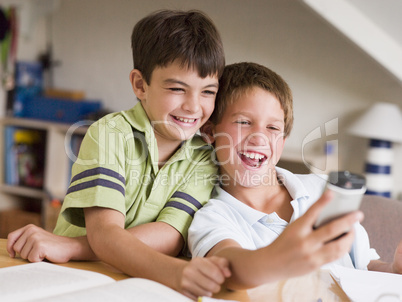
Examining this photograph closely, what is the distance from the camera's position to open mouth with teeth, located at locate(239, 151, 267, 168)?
1030 millimetres

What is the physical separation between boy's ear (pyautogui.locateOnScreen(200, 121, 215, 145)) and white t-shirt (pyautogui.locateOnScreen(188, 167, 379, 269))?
0.37ft

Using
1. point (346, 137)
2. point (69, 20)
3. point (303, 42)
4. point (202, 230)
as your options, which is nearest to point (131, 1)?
point (69, 20)

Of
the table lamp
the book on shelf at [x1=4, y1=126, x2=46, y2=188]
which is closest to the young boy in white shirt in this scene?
the table lamp

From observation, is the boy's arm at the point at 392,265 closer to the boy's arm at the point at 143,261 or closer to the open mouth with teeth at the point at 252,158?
the open mouth with teeth at the point at 252,158

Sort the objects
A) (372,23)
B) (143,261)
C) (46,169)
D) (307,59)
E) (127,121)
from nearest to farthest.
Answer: (143,261) → (127,121) → (372,23) → (307,59) → (46,169)

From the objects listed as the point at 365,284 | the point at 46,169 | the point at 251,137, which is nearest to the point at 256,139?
the point at 251,137

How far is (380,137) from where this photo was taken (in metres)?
2.36

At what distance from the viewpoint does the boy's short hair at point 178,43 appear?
101 cm

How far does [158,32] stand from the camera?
1052 mm

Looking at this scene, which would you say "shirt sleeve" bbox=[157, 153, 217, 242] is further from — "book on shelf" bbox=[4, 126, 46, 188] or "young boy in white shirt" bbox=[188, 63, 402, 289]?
"book on shelf" bbox=[4, 126, 46, 188]

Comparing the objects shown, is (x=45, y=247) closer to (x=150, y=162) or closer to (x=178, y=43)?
(x=150, y=162)

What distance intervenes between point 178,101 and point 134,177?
173mm

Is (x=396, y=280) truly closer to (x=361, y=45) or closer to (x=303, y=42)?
(x=361, y=45)

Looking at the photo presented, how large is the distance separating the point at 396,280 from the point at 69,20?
3.01 metres
